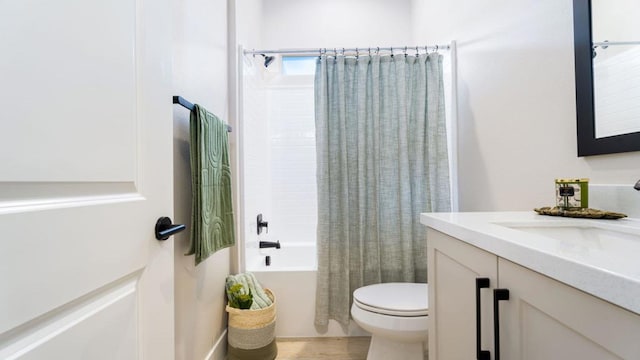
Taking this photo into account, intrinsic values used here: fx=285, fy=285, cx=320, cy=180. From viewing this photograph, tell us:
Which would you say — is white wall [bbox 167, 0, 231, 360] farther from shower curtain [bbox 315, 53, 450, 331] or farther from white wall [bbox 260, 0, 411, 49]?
white wall [bbox 260, 0, 411, 49]

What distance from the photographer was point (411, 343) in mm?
1346

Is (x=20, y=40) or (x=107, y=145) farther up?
(x=20, y=40)

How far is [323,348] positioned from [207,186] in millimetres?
1264

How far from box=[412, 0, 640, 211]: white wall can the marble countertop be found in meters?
0.26

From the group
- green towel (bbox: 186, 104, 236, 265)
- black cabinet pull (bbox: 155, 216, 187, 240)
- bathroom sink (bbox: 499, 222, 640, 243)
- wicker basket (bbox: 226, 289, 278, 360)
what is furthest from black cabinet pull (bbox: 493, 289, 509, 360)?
wicker basket (bbox: 226, 289, 278, 360)

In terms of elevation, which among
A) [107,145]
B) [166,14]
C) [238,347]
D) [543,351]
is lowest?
[238,347]

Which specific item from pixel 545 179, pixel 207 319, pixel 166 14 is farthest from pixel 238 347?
pixel 545 179

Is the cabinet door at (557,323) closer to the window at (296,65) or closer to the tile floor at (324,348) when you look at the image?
the tile floor at (324,348)

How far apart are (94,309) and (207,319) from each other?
1041 mm

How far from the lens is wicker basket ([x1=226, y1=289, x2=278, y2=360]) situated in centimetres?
150

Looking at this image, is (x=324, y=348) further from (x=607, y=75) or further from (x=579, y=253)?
(x=607, y=75)

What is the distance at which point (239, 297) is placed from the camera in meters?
1.60

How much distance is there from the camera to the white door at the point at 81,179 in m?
0.40

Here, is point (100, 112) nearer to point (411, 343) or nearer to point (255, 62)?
point (411, 343)
